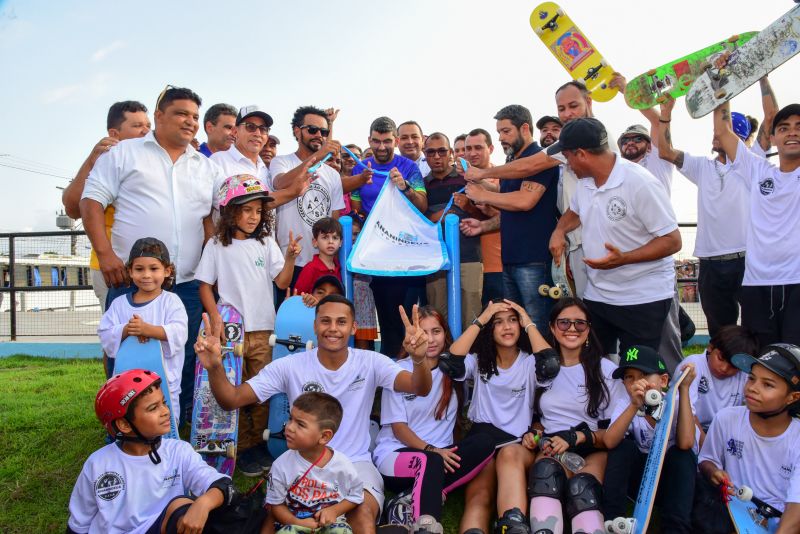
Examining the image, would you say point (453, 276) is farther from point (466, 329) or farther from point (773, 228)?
point (773, 228)

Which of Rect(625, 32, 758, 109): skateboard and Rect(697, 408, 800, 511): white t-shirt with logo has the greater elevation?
Rect(625, 32, 758, 109): skateboard

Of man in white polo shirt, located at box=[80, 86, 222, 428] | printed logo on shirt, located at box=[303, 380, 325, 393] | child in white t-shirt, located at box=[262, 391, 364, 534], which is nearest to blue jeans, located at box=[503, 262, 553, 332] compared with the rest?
printed logo on shirt, located at box=[303, 380, 325, 393]

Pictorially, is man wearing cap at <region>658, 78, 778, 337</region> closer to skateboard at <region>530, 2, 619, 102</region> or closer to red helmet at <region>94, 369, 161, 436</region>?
skateboard at <region>530, 2, 619, 102</region>

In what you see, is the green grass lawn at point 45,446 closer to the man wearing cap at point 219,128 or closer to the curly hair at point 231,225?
the curly hair at point 231,225

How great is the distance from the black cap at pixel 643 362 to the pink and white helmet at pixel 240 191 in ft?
8.50

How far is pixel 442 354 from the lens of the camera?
3.82m

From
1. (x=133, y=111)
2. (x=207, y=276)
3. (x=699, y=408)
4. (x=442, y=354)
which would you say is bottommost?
(x=699, y=408)

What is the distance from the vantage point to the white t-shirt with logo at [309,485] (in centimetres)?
296

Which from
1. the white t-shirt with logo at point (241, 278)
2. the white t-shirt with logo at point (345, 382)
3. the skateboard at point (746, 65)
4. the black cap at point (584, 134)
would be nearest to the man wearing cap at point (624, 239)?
the black cap at point (584, 134)

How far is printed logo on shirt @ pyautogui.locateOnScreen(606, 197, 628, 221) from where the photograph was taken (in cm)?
392

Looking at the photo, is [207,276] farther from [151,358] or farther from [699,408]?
[699,408]

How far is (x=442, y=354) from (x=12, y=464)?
3.11 meters

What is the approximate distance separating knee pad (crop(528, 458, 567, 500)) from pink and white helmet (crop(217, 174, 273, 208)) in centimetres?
253

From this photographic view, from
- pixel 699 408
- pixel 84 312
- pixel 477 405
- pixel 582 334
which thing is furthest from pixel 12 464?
pixel 84 312
